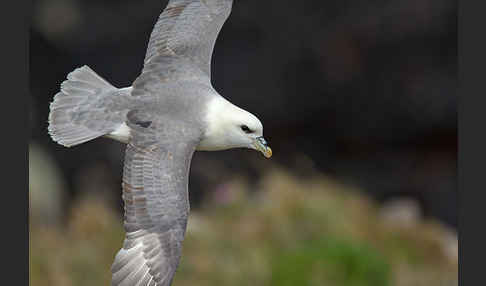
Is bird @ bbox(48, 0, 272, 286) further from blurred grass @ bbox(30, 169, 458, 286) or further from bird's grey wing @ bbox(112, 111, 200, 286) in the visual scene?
blurred grass @ bbox(30, 169, 458, 286)

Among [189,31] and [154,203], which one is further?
[189,31]

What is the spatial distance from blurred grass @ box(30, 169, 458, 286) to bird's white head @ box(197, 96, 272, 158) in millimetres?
2096

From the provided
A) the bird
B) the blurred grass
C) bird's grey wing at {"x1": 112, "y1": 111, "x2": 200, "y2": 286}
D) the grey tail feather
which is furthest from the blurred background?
bird's grey wing at {"x1": 112, "y1": 111, "x2": 200, "y2": 286}

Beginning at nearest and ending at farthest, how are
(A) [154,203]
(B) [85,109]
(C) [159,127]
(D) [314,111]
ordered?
(A) [154,203] < (C) [159,127] < (B) [85,109] < (D) [314,111]

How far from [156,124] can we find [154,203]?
314mm

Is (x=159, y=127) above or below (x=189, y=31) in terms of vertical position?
below

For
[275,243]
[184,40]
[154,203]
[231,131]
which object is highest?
[184,40]

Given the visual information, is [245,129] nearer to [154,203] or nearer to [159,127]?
[159,127]

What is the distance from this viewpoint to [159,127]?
308 centimetres

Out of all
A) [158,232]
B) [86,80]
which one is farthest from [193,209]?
[158,232]

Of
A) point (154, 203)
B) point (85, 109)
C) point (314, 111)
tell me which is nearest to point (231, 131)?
point (154, 203)

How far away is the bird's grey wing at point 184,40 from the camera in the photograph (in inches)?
130

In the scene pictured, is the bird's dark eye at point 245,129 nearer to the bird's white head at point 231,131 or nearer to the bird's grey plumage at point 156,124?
the bird's white head at point 231,131

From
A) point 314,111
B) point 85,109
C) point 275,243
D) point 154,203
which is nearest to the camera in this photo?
point 154,203
